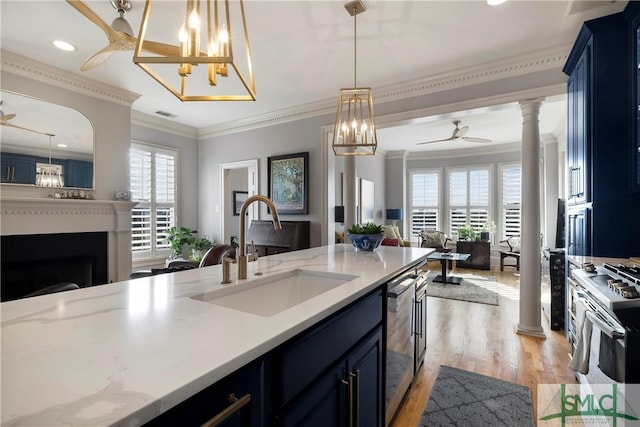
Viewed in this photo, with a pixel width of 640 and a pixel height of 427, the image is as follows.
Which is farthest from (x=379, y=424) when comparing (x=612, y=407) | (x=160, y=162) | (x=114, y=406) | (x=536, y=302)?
(x=160, y=162)

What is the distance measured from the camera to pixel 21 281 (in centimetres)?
326

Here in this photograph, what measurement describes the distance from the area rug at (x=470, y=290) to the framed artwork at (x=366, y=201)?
6.61 ft

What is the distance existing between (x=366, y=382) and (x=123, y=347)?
1.06 m

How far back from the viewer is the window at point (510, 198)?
7.05m

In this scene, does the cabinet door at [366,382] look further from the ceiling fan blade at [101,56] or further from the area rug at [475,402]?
the ceiling fan blade at [101,56]

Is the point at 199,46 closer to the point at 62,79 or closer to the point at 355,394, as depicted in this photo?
the point at 355,394

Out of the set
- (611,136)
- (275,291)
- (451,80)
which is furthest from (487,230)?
(275,291)

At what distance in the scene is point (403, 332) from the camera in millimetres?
1888

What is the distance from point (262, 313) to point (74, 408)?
98 cm

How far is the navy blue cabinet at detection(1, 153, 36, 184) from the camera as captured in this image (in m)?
3.15

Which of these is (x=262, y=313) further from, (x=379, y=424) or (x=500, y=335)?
(x=500, y=335)

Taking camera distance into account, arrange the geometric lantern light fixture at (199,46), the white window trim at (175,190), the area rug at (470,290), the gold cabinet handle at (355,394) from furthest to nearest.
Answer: the white window trim at (175,190), the area rug at (470,290), the gold cabinet handle at (355,394), the geometric lantern light fixture at (199,46)

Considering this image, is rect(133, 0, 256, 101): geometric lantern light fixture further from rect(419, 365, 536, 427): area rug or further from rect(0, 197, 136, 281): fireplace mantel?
rect(419, 365, 536, 427): area rug

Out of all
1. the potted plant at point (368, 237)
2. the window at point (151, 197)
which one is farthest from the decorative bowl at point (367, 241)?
the window at point (151, 197)
